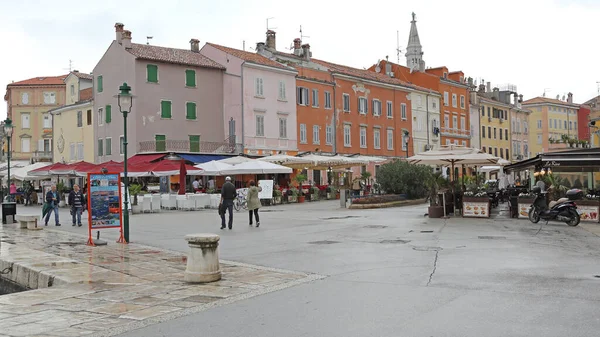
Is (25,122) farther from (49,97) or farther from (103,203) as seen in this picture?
(103,203)

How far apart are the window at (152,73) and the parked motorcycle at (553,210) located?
31128 mm

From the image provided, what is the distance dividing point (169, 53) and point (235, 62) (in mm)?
5021

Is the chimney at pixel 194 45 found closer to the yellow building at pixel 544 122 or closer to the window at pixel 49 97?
the window at pixel 49 97

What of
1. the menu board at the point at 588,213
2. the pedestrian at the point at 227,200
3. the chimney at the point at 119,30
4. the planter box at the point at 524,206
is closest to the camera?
the menu board at the point at 588,213

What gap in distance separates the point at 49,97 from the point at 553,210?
7420 cm

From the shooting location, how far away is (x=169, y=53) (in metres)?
45.8

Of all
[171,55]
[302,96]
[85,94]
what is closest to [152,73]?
[171,55]

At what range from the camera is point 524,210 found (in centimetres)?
1931

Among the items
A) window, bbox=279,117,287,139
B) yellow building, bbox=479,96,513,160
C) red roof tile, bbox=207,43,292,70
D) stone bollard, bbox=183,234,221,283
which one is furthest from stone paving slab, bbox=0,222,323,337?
yellow building, bbox=479,96,513,160

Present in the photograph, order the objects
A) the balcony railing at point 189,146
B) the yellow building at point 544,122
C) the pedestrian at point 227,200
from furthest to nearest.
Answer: the yellow building at point 544,122 → the balcony railing at point 189,146 → the pedestrian at point 227,200

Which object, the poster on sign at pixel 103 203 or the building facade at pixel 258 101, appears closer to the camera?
the poster on sign at pixel 103 203

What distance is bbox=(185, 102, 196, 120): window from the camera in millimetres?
44944

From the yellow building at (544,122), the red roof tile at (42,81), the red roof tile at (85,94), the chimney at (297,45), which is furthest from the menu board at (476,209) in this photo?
the yellow building at (544,122)

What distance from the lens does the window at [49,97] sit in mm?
78875
